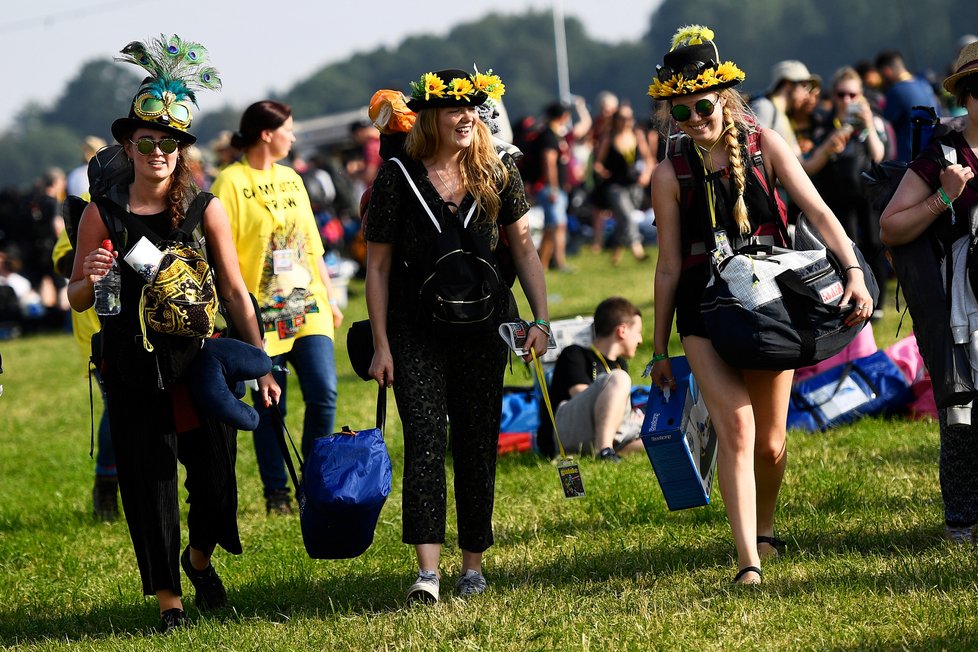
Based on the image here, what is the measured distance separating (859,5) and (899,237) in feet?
369

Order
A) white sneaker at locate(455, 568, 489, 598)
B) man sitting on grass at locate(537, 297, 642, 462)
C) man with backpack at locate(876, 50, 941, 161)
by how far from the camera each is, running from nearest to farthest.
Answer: white sneaker at locate(455, 568, 489, 598), man sitting on grass at locate(537, 297, 642, 462), man with backpack at locate(876, 50, 941, 161)

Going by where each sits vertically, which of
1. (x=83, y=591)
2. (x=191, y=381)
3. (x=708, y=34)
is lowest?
(x=83, y=591)

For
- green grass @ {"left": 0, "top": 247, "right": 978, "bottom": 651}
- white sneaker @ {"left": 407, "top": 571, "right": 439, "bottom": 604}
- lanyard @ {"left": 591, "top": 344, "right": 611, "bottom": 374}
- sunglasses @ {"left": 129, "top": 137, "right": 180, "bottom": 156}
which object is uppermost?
sunglasses @ {"left": 129, "top": 137, "right": 180, "bottom": 156}

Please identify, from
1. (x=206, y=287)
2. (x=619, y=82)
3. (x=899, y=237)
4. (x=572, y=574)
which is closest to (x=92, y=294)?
(x=206, y=287)

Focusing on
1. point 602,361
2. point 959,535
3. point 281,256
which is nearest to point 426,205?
point 281,256

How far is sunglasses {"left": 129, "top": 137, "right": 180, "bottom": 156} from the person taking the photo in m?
4.93

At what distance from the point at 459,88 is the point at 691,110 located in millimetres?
847

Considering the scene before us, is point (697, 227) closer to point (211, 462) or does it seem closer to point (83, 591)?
point (211, 462)

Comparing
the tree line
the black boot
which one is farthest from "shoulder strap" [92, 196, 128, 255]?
the tree line

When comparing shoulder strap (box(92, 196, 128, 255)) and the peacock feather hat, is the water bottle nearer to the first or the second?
shoulder strap (box(92, 196, 128, 255))

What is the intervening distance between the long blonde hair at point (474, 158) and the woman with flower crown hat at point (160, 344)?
31.2 inches

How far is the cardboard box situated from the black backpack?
2.37 feet

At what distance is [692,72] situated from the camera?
4.82 m

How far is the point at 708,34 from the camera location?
16.5ft
